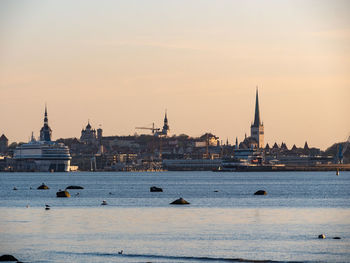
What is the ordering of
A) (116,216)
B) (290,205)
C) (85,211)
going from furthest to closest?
(290,205)
(85,211)
(116,216)

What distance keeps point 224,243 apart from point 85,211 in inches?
1039

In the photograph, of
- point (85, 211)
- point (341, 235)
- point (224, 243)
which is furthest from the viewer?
point (85, 211)

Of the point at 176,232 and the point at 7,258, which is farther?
the point at 176,232

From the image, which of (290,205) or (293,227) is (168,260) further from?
(290,205)

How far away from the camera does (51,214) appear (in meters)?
67.2

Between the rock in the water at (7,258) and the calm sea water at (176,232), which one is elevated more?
the calm sea water at (176,232)

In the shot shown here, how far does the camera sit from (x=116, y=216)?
213 feet

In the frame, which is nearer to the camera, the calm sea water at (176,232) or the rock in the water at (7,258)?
the rock in the water at (7,258)

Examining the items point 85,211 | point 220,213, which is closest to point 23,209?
point 85,211

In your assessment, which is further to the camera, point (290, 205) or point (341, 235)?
point (290, 205)

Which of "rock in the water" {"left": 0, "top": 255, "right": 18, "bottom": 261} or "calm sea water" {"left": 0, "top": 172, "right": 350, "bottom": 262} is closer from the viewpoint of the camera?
"rock in the water" {"left": 0, "top": 255, "right": 18, "bottom": 261}

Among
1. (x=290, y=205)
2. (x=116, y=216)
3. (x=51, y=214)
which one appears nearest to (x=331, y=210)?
(x=290, y=205)

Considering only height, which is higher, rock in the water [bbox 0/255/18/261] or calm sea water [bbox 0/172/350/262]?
calm sea water [bbox 0/172/350/262]

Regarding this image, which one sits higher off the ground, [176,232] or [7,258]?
[176,232]
